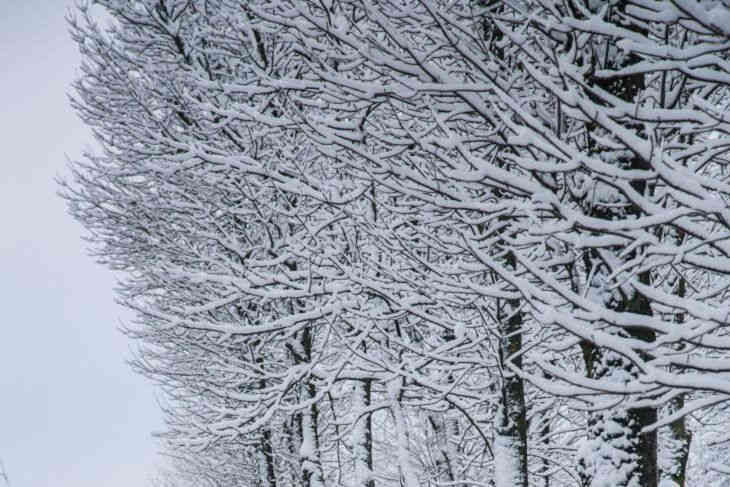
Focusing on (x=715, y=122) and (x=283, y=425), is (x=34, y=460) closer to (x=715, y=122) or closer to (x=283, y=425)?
(x=283, y=425)

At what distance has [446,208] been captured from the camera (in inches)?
99.3

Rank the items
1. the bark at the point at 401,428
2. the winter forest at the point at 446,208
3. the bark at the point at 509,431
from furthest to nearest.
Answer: the bark at the point at 401,428 < the bark at the point at 509,431 < the winter forest at the point at 446,208

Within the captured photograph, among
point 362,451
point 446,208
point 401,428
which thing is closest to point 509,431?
point 401,428

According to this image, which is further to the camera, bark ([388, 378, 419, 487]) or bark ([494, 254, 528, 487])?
bark ([388, 378, 419, 487])

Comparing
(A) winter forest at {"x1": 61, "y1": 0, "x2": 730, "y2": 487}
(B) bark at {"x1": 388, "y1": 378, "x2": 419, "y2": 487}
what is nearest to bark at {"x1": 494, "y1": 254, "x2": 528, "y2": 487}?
(A) winter forest at {"x1": 61, "y1": 0, "x2": 730, "y2": 487}

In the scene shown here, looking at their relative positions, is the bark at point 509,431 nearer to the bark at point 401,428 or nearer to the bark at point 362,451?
the bark at point 401,428

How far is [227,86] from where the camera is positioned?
10.9 ft

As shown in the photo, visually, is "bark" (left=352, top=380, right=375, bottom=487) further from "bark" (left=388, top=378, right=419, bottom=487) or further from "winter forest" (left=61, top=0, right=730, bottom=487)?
"bark" (left=388, top=378, right=419, bottom=487)

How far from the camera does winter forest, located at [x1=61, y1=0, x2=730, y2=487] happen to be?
186 cm

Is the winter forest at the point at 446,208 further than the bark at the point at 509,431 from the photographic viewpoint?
No

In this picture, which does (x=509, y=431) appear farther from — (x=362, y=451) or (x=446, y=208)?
(x=362, y=451)

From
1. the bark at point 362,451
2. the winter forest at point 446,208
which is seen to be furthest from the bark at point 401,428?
the bark at point 362,451

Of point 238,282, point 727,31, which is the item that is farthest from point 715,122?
point 238,282

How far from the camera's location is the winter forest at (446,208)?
6.11 ft
